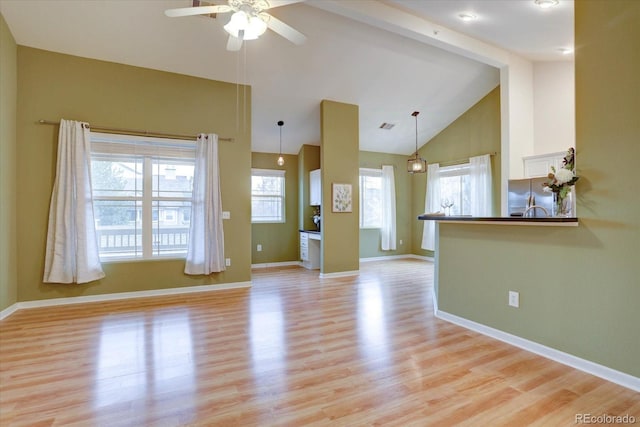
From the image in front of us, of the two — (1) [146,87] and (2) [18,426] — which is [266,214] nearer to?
(1) [146,87]

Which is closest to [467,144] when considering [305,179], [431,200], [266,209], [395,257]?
[431,200]

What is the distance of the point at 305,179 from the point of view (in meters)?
7.18

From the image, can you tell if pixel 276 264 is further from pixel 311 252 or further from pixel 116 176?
pixel 116 176

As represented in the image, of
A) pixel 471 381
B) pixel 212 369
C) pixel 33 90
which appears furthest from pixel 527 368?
pixel 33 90

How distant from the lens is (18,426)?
177cm

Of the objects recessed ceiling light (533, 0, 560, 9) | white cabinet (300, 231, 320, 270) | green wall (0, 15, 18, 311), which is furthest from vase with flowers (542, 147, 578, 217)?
green wall (0, 15, 18, 311)

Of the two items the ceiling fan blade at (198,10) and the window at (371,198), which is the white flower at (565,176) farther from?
the window at (371,198)

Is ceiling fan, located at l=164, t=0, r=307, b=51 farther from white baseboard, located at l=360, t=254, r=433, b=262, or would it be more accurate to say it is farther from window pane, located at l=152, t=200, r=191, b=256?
white baseboard, located at l=360, t=254, r=433, b=262

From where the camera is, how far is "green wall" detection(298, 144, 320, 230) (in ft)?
23.5

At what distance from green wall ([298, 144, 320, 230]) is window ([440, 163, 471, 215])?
9.64 ft

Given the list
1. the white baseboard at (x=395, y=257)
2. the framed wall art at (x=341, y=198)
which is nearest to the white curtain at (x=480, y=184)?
the white baseboard at (x=395, y=257)

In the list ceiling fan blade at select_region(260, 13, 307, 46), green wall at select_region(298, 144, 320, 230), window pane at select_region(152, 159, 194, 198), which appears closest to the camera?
ceiling fan blade at select_region(260, 13, 307, 46)

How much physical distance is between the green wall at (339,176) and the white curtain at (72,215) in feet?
11.5

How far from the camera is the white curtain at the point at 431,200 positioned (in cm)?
753
